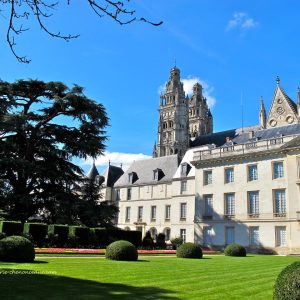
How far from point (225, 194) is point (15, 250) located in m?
26.6

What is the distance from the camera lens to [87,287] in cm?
831

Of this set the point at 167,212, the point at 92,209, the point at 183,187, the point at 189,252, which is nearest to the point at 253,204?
the point at 183,187

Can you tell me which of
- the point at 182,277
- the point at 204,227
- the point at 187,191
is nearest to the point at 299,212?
the point at 204,227

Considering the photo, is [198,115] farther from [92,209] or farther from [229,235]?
[92,209]

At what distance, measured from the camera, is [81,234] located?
26719 mm

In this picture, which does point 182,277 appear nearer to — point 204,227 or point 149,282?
point 149,282

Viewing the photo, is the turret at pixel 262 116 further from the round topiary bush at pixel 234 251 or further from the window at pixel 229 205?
the round topiary bush at pixel 234 251

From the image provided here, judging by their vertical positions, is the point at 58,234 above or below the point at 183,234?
below

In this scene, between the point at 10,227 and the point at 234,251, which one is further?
the point at 234,251

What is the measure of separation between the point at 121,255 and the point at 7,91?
1668 cm

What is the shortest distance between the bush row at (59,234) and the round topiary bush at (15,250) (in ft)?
31.7

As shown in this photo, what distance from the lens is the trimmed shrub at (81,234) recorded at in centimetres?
2625

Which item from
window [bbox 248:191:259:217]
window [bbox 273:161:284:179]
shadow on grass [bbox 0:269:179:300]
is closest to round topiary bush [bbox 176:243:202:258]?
shadow on grass [bbox 0:269:179:300]

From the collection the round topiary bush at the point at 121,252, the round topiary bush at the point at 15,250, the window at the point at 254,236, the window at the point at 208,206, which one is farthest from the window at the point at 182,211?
the round topiary bush at the point at 15,250
